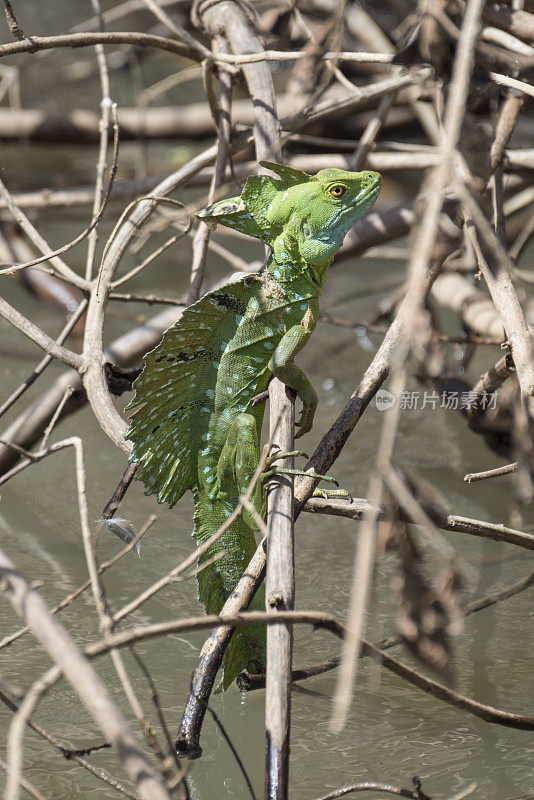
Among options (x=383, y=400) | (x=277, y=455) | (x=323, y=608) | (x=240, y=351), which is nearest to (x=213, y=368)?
(x=240, y=351)

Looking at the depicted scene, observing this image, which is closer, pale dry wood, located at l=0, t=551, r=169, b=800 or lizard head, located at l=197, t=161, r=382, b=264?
pale dry wood, located at l=0, t=551, r=169, b=800

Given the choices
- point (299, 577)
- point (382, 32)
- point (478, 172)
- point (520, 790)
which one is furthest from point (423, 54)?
point (382, 32)

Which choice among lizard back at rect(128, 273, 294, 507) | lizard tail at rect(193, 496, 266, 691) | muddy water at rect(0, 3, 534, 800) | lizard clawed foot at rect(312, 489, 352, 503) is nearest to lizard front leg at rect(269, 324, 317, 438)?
lizard back at rect(128, 273, 294, 507)

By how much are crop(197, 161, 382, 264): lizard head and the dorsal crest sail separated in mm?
164

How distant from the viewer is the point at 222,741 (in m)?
2.37

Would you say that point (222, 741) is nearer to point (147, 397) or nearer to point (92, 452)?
point (147, 397)

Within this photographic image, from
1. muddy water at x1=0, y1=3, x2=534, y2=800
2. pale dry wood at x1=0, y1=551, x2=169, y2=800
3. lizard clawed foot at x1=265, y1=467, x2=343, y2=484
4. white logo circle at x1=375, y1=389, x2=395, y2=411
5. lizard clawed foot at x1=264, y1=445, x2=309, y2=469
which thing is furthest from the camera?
white logo circle at x1=375, y1=389, x2=395, y2=411

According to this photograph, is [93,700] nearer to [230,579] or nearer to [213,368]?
[230,579]

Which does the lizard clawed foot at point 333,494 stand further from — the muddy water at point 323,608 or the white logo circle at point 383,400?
the white logo circle at point 383,400

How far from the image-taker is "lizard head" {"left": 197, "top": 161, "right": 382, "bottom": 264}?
2.48 m

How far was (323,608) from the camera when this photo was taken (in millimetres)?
2922

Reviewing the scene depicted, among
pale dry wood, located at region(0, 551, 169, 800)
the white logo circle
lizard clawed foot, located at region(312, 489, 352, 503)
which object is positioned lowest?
pale dry wood, located at region(0, 551, 169, 800)

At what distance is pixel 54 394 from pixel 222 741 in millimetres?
1516

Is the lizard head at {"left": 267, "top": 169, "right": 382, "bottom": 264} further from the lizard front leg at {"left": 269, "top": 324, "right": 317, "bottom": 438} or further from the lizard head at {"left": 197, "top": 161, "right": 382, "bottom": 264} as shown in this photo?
the lizard front leg at {"left": 269, "top": 324, "right": 317, "bottom": 438}
